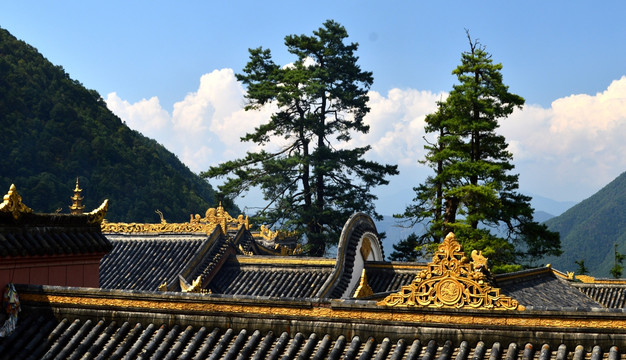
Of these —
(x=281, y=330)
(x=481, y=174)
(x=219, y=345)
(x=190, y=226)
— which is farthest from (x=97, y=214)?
(x=481, y=174)

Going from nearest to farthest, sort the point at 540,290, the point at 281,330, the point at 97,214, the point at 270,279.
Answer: the point at 281,330 → the point at 97,214 → the point at 540,290 → the point at 270,279

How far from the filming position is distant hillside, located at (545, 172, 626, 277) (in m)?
99.5

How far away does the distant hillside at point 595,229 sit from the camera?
326 ft

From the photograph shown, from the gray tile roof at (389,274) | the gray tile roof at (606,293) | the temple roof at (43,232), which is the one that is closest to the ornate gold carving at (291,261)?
the gray tile roof at (389,274)

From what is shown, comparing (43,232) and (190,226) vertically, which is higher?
(190,226)

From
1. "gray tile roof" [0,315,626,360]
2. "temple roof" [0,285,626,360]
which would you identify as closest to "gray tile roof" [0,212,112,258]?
"temple roof" [0,285,626,360]

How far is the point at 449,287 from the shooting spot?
29.6ft

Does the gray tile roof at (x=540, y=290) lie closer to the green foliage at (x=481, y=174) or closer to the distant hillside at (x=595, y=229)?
the green foliage at (x=481, y=174)

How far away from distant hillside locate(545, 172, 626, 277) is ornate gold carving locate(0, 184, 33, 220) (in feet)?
291

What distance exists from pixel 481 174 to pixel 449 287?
24435mm

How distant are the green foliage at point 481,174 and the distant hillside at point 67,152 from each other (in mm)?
31657

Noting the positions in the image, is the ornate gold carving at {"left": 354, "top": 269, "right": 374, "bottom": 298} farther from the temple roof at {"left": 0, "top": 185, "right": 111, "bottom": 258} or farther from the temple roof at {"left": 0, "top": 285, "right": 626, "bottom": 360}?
the temple roof at {"left": 0, "top": 285, "right": 626, "bottom": 360}

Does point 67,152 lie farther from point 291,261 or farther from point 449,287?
point 449,287

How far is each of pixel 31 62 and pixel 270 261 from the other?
158 ft
